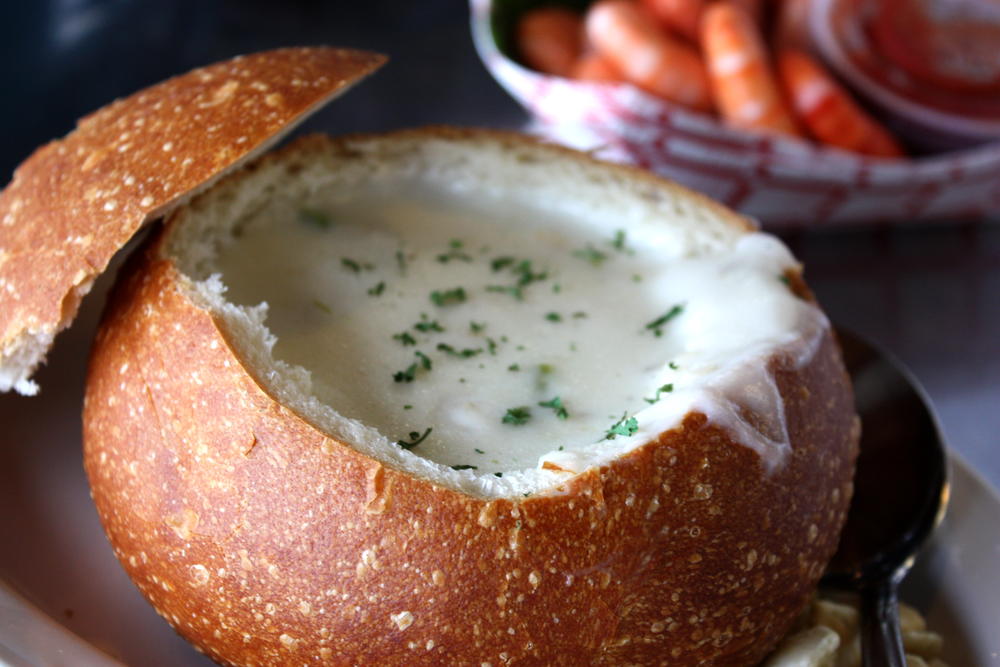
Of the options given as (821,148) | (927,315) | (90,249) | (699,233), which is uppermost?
(90,249)

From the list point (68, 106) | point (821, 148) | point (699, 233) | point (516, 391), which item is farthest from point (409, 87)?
point (516, 391)

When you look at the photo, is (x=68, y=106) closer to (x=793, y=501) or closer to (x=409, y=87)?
(x=409, y=87)

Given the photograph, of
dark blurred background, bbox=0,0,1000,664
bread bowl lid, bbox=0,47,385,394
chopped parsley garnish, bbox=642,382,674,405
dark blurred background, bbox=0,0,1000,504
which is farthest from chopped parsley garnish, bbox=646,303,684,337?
dark blurred background, bbox=0,0,1000,504

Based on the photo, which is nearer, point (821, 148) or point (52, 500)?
point (52, 500)

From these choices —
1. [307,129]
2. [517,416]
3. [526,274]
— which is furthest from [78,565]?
[307,129]

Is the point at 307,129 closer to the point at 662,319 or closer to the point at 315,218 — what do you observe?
the point at 315,218

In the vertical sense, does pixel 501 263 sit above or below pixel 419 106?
above
